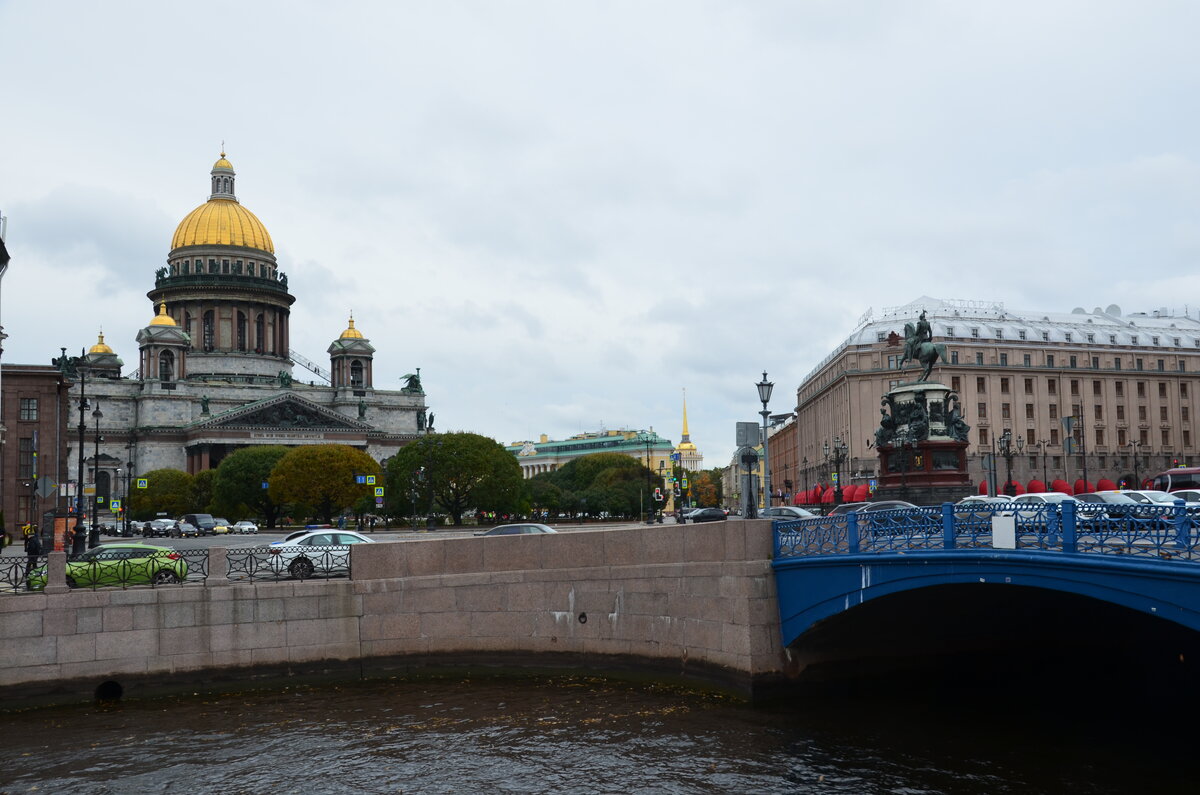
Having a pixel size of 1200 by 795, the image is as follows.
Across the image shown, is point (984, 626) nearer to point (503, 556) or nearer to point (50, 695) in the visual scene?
point (503, 556)

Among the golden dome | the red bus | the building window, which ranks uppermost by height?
the golden dome

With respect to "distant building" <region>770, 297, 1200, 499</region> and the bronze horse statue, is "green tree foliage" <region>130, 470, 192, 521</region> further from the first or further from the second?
the bronze horse statue

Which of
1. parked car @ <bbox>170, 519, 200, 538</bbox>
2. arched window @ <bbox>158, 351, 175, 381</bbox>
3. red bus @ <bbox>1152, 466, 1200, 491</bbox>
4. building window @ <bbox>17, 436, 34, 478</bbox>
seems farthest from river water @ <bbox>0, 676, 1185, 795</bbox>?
arched window @ <bbox>158, 351, 175, 381</bbox>

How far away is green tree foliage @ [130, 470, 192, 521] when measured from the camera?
104 meters

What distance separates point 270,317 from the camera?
136750 millimetres

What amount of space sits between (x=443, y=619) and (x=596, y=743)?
283 inches

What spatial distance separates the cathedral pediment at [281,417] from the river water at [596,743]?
103 meters

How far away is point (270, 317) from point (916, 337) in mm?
103728

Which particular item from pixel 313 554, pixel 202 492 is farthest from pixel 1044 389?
pixel 313 554

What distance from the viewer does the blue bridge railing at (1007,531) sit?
15.3m

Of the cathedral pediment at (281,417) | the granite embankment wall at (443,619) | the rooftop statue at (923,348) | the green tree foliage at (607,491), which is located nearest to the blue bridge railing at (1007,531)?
the granite embankment wall at (443,619)

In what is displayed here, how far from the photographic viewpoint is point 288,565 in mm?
28641

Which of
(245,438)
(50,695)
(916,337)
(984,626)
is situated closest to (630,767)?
(984,626)

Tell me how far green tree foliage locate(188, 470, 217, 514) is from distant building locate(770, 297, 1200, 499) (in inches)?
2227
